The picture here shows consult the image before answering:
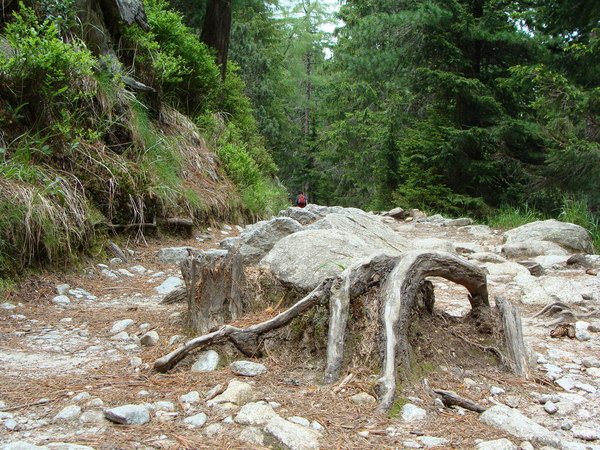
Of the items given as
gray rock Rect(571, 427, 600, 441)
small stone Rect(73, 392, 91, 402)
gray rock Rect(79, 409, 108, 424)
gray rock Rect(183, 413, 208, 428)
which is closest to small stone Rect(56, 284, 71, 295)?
small stone Rect(73, 392, 91, 402)

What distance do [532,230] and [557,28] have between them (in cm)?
512

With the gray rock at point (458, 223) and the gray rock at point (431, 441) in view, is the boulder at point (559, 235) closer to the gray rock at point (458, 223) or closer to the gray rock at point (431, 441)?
the gray rock at point (458, 223)

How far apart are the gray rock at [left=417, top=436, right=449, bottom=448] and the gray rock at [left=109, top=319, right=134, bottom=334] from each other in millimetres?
2287

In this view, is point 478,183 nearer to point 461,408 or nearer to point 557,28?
point 557,28

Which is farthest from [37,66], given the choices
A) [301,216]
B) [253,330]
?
[253,330]

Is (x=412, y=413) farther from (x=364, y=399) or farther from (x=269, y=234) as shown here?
(x=269, y=234)

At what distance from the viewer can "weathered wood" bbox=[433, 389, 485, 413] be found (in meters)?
2.14

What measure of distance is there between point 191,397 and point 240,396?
0.22 meters

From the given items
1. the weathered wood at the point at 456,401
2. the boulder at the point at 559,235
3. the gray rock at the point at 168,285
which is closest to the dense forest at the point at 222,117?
the boulder at the point at 559,235

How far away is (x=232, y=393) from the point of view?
2.21 m

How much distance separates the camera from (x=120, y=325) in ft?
11.3

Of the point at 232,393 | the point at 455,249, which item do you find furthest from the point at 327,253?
the point at 455,249

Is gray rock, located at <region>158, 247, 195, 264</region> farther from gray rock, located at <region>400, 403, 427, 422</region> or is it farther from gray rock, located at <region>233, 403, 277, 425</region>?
gray rock, located at <region>400, 403, 427, 422</region>

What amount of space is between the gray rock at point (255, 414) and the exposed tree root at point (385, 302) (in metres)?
0.41
